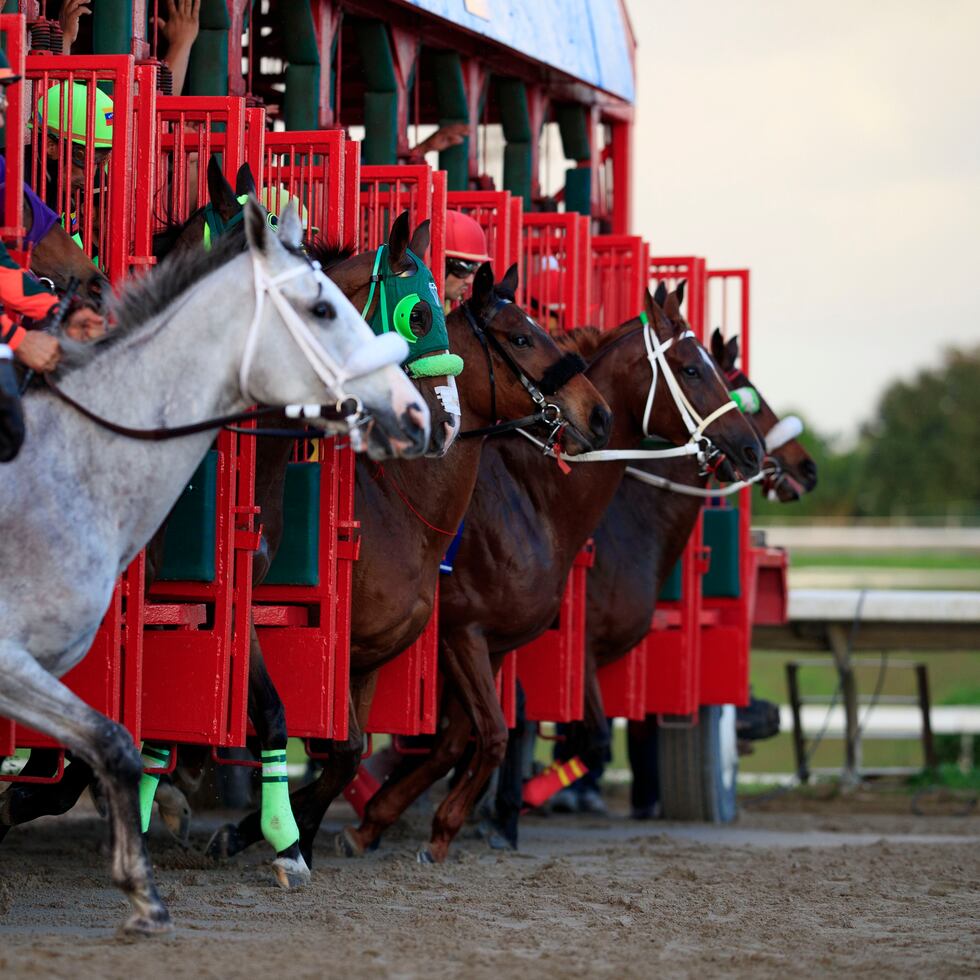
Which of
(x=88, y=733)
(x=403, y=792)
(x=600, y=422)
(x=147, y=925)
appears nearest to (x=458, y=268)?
(x=600, y=422)

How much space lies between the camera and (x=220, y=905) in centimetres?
616

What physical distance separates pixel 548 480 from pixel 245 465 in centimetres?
228

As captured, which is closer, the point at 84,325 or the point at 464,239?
the point at 84,325

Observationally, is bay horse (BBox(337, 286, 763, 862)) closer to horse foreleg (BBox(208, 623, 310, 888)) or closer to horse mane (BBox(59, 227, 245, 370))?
horse foreleg (BBox(208, 623, 310, 888))

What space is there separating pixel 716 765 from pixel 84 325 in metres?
6.29

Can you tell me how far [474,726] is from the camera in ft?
26.2

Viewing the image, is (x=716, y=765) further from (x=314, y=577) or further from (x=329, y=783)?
(x=314, y=577)

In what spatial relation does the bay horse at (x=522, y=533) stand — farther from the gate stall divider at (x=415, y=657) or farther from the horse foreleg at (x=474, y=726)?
the gate stall divider at (x=415, y=657)

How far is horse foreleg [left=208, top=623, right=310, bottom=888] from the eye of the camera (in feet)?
21.4

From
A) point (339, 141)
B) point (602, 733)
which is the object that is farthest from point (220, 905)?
A: point (602, 733)

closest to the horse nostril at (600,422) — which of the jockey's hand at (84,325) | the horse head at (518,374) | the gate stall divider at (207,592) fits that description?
the horse head at (518,374)

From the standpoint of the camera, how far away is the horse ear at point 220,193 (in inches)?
247

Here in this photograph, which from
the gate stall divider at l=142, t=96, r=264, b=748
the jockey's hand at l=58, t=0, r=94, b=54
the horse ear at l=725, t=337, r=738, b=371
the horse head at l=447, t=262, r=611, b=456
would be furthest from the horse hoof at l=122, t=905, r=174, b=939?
the horse ear at l=725, t=337, r=738, b=371

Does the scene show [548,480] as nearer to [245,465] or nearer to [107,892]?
[245,465]
